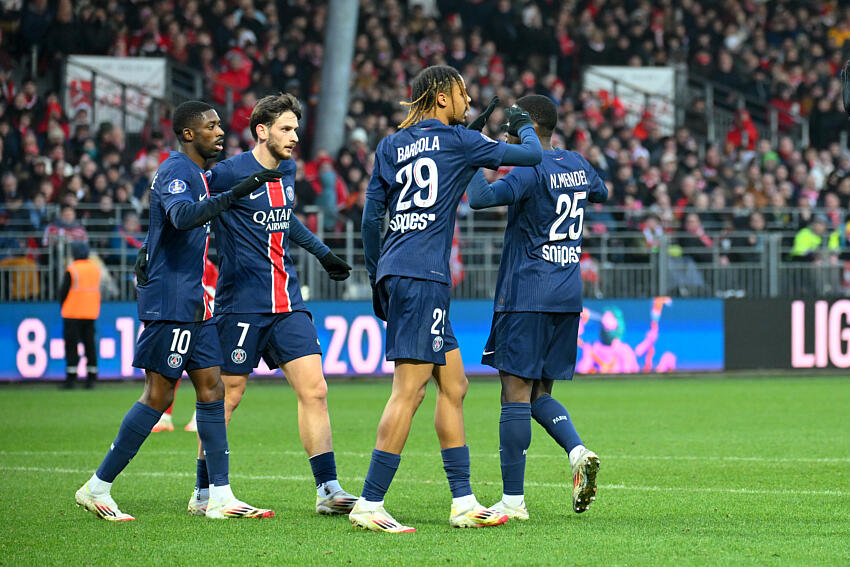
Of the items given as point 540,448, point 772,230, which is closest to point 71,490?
point 540,448

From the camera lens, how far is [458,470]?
654cm

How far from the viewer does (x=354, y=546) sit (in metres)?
5.96

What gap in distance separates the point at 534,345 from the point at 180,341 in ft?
6.19

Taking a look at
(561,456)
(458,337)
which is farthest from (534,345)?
(458,337)

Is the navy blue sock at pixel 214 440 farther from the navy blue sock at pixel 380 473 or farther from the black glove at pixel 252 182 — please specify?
Answer: the black glove at pixel 252 182

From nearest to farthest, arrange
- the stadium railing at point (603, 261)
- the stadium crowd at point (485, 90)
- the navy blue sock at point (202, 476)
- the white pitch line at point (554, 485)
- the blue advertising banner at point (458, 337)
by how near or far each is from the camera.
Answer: the navy blue sock at point (202, 476)
the white pitch line at point (554, 485)
the blue advertising banner at point (458, 337)
the stadium railing at point (603, 261)
the stadium crowd at point (485, 90)

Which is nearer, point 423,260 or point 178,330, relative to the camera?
point 423,260

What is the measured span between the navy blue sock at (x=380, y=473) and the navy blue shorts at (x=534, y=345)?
0.80 m

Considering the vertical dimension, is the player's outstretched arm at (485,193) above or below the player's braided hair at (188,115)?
below

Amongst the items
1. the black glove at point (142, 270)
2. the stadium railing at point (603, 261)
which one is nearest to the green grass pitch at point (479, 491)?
the black glove at point (142, 270)

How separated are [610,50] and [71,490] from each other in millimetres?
20764

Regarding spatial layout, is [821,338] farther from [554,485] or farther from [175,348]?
[175,348]

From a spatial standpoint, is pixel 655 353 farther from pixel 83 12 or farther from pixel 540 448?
pixel 83 12

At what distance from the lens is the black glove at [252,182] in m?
6.78
